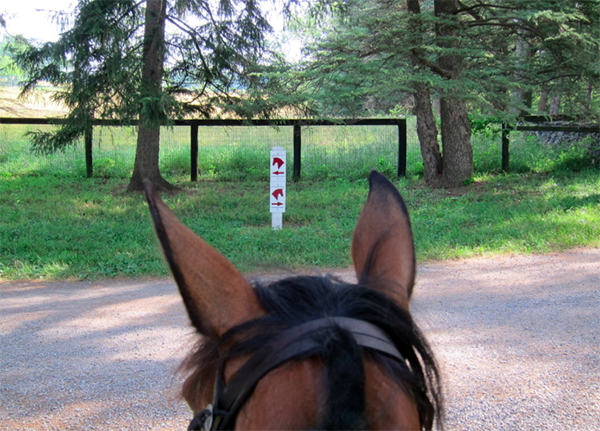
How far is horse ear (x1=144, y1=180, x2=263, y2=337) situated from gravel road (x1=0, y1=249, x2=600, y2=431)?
115 centimetres

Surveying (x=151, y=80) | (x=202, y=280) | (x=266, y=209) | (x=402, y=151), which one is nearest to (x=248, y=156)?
(x=402, y=151)

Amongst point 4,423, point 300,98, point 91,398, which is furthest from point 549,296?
point 300,98

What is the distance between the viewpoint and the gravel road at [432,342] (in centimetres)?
326

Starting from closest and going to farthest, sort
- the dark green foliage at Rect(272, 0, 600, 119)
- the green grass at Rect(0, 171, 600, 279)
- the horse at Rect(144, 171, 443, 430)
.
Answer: the horse at Rect(144, 171, 443, 430) → the green grass at Rect(0, 171, 600, 279) → the dark green foliage at Rect(272, 0, 600, 119)

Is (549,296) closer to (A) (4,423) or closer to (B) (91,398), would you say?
(B) (91,398)

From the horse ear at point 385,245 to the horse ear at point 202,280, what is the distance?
1.13ft

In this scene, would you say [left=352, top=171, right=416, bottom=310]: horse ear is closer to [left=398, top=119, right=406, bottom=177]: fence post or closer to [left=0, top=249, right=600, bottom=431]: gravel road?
[left=0, top=249, right=600, bottom=431]: gravel road

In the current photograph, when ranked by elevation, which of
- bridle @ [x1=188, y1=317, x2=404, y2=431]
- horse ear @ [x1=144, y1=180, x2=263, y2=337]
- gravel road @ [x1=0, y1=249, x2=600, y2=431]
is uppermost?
horse ear @ [x1=144, y1=180, x2=263, y2=337]

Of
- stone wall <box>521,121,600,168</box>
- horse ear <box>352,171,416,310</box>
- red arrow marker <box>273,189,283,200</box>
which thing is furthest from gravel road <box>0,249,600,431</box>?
stone wall <box>521,121,600,168</box>

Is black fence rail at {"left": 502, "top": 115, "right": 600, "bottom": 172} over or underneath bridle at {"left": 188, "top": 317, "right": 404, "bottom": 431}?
over

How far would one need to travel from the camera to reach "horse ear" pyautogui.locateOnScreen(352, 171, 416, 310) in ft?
4.61

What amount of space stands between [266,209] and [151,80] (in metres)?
3.70

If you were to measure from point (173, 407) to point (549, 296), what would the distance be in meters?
3.85

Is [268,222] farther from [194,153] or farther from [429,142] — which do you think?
[194,153]
